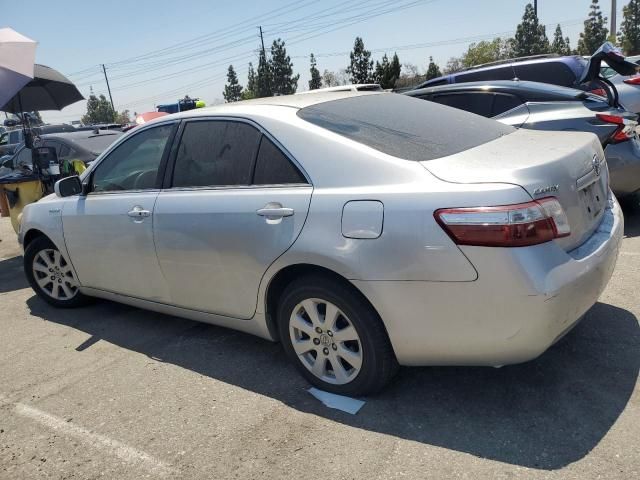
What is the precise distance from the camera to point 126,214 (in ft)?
12.7

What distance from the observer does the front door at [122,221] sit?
3795mm

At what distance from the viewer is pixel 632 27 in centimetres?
5753

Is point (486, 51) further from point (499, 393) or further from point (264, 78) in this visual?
point (499, 393)

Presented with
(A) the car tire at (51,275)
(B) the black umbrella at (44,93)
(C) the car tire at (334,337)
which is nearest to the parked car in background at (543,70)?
(C) the car tire at (334,337)

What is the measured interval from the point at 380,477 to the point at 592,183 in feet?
6.11

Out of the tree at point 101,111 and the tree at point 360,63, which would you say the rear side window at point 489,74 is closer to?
the tree at point 360,63

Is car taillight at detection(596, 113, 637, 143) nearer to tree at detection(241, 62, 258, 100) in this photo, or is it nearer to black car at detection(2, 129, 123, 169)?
black car at detection(2, 129, 123, 169)

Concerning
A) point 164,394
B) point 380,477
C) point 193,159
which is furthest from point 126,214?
point 380,477

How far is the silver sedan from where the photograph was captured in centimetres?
244

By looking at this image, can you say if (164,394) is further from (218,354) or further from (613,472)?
(613,472)

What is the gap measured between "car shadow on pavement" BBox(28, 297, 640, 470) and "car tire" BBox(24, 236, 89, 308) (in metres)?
1.30

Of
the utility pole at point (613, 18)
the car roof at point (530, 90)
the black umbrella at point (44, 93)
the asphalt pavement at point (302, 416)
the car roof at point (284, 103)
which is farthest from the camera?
the utility pole at point (613, 18)

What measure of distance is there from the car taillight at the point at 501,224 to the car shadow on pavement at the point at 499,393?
0.91 m

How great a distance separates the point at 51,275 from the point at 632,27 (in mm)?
66847
